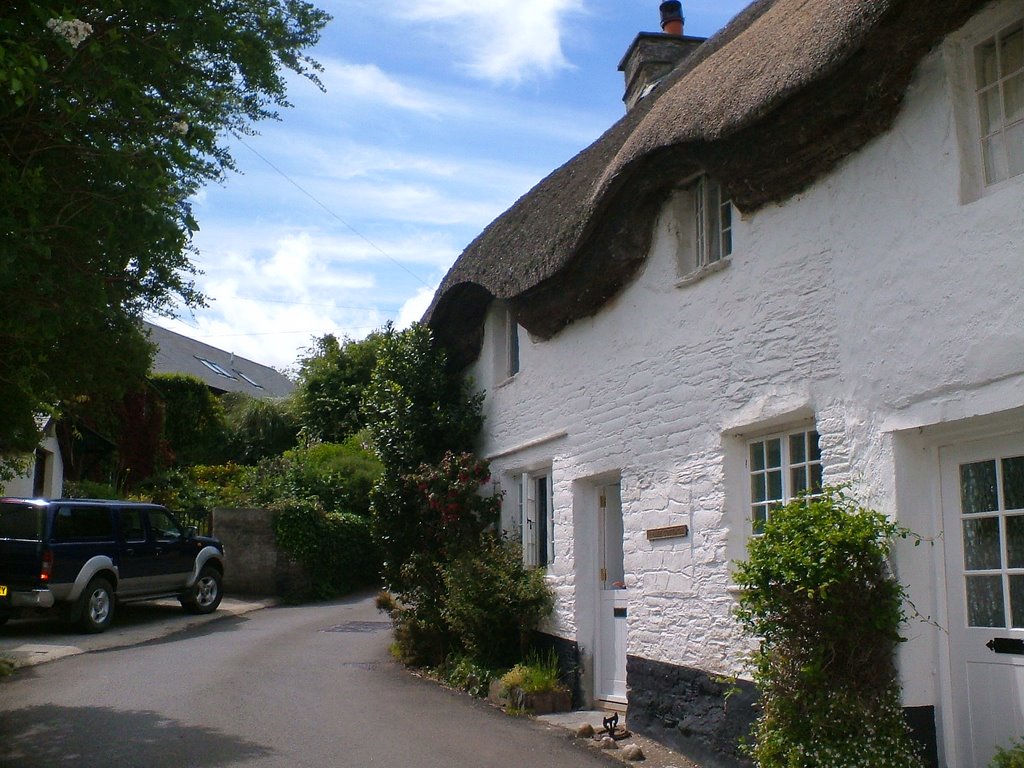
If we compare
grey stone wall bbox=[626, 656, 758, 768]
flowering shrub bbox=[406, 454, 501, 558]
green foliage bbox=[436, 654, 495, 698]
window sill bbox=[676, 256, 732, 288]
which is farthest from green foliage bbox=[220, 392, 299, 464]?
window sill bbox=[676, 256, 732, 288]

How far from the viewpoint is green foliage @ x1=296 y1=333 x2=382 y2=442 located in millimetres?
A: 30844

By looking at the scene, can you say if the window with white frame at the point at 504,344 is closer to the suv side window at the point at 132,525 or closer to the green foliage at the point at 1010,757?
the suv side window at the point at 132,525

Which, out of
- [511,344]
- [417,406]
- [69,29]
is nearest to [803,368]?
[69,29]

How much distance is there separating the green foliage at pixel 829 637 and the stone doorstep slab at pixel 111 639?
9315 mm

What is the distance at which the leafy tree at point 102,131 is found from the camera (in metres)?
6.59

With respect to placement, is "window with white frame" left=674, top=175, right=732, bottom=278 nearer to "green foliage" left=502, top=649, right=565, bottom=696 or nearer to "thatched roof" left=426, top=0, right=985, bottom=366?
"thatched roof" left=426, top=0, right=985, bottom=366

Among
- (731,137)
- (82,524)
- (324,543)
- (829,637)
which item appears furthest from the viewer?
(324,543)

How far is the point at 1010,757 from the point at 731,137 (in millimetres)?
4308

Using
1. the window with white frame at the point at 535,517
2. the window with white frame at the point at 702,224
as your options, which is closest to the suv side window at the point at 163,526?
the window with white frame at the point at 535,517

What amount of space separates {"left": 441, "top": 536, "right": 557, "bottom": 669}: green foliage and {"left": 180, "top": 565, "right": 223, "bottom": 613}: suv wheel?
277 inches

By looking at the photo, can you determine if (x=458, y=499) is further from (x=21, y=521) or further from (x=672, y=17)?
(x=672, y=17)

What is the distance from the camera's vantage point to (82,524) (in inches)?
564

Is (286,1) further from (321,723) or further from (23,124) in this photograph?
(321,723)

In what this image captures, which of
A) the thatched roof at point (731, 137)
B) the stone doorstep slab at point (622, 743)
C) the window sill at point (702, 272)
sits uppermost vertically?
the thatched roof at point (731, 137)
